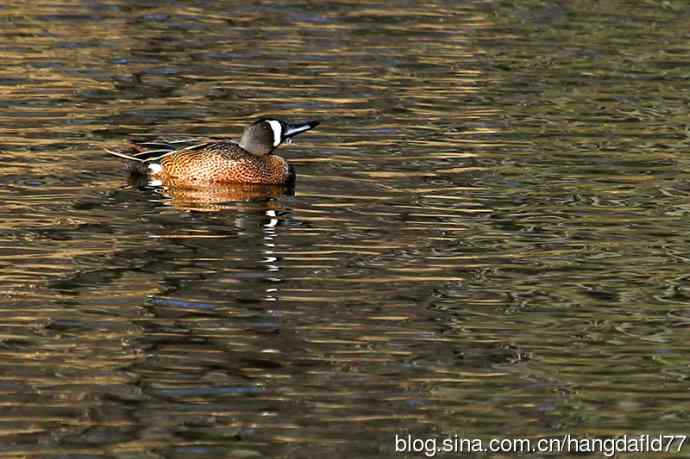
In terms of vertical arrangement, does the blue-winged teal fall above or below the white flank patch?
below

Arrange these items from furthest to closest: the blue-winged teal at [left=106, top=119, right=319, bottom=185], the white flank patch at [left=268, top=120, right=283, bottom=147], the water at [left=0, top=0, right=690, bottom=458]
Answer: the white flank patch at [left=268, top=120, right=283, bottom=147] → the blue-winged teal at [left=106, top=119, right=319, bottom=185] → the water at [left=0, top=0, right=690, bottom=458]

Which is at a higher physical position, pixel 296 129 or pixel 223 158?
pixel 296 129

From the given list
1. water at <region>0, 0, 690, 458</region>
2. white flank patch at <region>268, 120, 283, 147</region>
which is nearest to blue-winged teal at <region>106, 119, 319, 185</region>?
white flank patch at <region>268, 120, 283, 147</region>

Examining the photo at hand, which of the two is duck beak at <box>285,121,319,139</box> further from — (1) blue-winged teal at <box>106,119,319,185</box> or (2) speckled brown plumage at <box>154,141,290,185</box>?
Answer: (2) speckled brown plumage at <box>154,141,290,185</box>

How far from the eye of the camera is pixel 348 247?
40.2ft

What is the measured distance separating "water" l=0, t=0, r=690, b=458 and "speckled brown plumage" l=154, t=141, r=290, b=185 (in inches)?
12.1

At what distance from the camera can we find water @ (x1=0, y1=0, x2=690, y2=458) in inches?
342

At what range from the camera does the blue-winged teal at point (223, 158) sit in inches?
584

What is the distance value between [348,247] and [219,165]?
294 centimetres

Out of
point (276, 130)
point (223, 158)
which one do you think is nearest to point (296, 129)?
→ point (276, 130)

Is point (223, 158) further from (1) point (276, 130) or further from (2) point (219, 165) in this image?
(1) point (276, 130)

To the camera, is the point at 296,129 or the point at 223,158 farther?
the point at 296,129

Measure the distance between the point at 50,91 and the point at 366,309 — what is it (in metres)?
8.70

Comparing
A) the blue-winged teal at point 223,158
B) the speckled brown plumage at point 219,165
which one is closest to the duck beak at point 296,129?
the blue-winged teal at point 223,158
